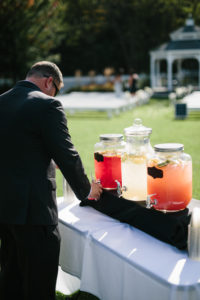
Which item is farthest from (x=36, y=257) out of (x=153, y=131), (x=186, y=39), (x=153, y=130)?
(x=186, y=39)

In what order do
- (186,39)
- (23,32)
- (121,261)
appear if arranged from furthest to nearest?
1. (186,39)
2. (23,32)
3. (121,261)

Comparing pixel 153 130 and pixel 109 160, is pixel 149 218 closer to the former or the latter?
pixel 109 160

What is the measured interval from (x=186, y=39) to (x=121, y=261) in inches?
1109

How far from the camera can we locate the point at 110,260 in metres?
2.23

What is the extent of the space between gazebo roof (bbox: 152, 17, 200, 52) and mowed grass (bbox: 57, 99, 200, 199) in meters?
11.0

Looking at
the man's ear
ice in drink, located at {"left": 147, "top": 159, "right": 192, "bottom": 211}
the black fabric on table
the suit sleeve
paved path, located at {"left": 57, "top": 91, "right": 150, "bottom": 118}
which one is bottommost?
paved path, located at {"left": 57, "top": 91, "right": 150, "bottom": 118}

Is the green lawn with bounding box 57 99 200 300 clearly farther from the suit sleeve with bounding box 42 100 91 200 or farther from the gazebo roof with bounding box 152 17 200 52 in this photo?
the gazebo roof with bounding box 152 17 200 52

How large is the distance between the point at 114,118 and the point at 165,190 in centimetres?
1308

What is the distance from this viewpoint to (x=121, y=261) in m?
2.13

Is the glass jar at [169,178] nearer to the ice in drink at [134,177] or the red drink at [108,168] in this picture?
the ice in drink at [134,177]

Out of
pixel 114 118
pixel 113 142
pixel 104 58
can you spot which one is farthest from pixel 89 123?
pixel 104 58

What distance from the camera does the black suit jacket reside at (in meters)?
2.25

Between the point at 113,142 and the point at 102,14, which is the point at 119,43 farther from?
the point at 113,142

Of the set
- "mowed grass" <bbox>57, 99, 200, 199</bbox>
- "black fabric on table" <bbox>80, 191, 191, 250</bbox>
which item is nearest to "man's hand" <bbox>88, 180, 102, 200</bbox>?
"black fabric on table" <bbox>80, 191, 191, 250</bbox>
